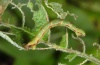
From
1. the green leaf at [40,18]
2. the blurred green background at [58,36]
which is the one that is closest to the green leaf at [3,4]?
the green leaf at [40,18]

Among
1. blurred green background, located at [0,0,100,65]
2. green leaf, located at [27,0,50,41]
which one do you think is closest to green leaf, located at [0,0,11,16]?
green leaf, located at [27,0,50,41]

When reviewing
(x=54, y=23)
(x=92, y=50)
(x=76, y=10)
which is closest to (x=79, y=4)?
(x=76, y=10)

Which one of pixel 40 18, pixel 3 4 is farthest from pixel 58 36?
pixel 3 4

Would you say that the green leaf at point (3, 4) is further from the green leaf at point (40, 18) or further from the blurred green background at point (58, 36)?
the blurred green background at point (58, 36)

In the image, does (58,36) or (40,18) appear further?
(58,36)

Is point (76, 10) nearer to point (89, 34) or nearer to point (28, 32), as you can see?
point (89, 34)

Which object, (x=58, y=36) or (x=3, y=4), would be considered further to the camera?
(x=58, y=36)

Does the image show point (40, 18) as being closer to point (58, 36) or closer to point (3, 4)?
point (3, 4)

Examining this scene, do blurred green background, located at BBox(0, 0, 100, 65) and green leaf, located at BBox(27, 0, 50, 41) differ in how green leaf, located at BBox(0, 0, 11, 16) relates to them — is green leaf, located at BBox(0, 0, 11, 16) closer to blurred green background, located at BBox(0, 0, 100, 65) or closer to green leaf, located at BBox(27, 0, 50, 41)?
green leaf, located at BBox(27, 0, 50, 41)
